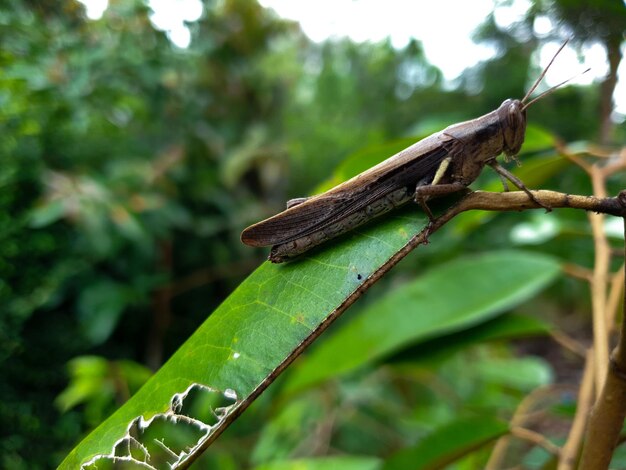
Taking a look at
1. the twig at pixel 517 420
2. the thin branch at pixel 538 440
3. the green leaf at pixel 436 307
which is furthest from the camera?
the green leaf at pixel 436 307

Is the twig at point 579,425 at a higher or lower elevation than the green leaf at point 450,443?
lower

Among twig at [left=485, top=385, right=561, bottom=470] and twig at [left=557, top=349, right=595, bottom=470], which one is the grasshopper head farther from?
twig at [left=485, top=385, right=561, bottom=470]

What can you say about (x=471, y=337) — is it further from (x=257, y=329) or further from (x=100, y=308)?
(x=100, y=308)

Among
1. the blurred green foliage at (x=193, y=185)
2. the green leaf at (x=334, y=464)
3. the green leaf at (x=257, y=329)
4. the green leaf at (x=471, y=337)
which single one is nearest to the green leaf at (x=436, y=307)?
the green leaf at (x=471, y=337)

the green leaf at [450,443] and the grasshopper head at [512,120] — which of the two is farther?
the green leaf at [450,443]

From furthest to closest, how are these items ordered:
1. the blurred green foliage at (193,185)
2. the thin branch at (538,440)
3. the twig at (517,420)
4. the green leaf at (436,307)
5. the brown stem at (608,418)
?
the blurred green foliage at (193,185) < the green leaf at (436,307) < the twig at (517,420) < the thin branch at (538,440) < the brown stem at (608,418)

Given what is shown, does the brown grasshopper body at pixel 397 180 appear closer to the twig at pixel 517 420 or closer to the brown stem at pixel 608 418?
the brown stem at pixel 608 418
